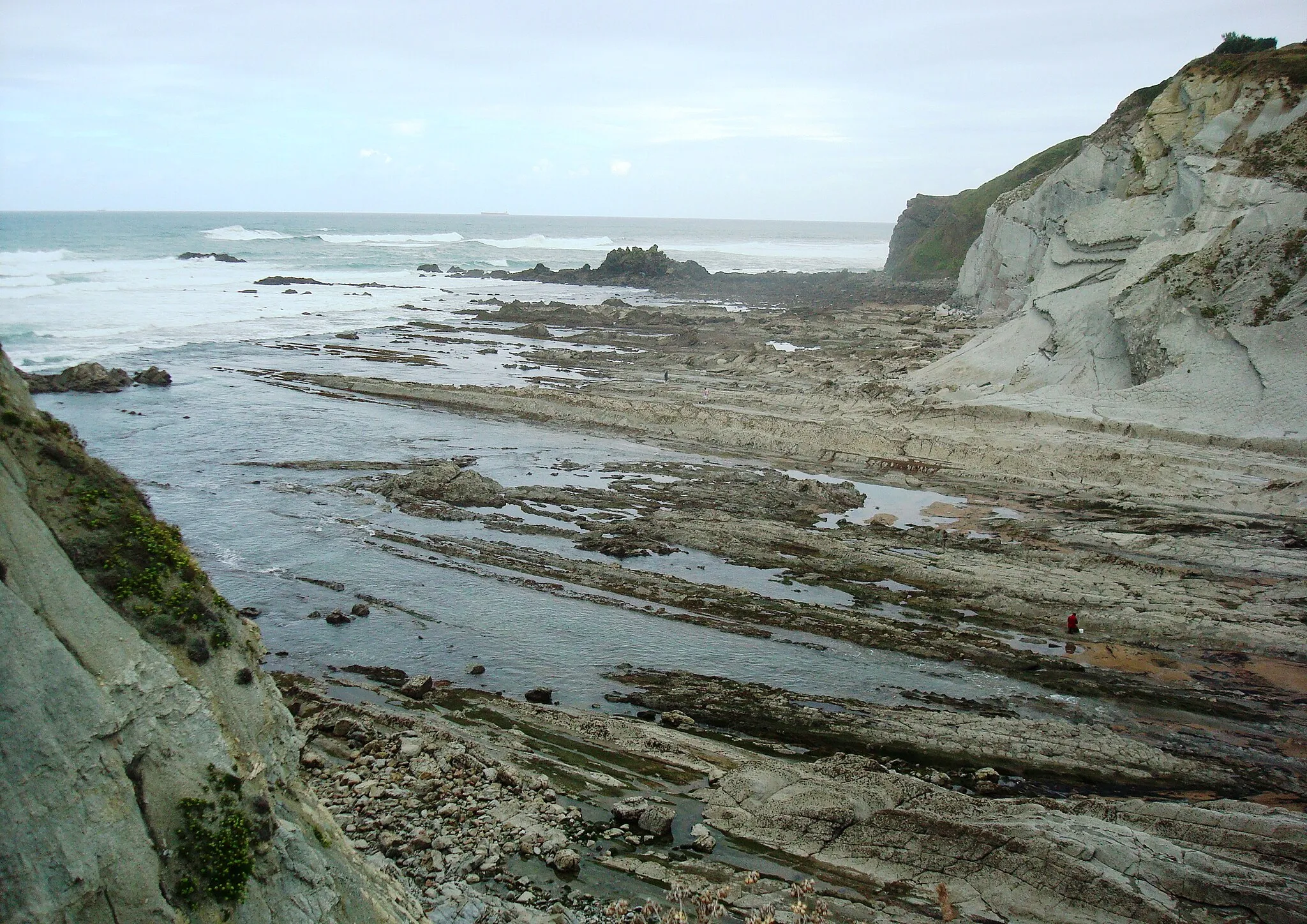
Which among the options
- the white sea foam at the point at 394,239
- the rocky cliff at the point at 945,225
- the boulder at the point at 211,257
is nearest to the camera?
the rocky cliff at the point at 945,225

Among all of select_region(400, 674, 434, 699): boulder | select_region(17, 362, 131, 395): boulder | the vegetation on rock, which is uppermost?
select_region(17, 362, 131, 395): boulder

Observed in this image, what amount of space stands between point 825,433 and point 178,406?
25.7 metres

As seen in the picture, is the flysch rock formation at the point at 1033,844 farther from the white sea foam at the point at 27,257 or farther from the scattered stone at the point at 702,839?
the white sea foam at the point at 27,257

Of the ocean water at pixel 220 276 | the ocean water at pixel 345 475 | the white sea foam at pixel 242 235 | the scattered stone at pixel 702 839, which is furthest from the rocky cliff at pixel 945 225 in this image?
the white sea foam at pixel 242 235

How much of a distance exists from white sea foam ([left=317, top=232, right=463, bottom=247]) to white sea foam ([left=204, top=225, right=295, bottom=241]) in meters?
Answer: 7.64

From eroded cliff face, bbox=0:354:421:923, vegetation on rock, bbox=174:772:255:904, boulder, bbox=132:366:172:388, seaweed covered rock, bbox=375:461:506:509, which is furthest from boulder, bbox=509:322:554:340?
vegetation on rock, bbox=174:772:255:904

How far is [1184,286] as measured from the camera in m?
28.7

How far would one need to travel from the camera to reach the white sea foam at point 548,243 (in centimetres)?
15988

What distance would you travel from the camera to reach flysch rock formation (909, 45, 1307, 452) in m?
26.2

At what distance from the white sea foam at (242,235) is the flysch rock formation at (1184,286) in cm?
13137

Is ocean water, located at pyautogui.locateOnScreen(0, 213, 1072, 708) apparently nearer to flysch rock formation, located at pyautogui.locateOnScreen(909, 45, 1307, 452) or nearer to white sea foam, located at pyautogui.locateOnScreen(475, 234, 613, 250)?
flysch rock formation, located at pyautogui.locateOnScreen(909, 45, 1307, 452)

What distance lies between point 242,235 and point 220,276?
256ft

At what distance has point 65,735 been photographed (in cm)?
600

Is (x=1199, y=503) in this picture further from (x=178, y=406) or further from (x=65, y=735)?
(x=178, y=406)
